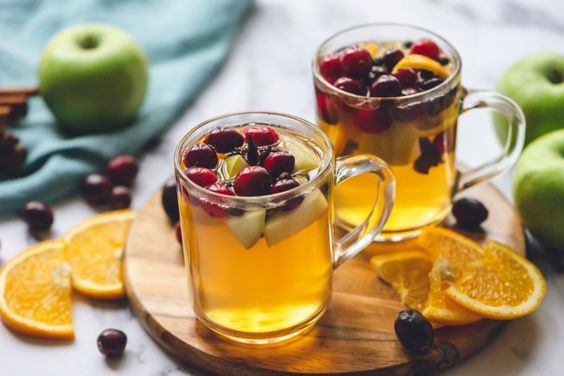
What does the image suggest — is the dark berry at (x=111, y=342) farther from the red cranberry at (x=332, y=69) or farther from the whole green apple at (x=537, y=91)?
the whole green apple at (x=537, y=91)

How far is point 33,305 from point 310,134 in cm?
73

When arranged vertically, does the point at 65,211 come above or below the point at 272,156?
below

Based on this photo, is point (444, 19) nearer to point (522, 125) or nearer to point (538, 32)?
point (538, 32)

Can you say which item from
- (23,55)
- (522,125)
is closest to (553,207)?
(522,125)

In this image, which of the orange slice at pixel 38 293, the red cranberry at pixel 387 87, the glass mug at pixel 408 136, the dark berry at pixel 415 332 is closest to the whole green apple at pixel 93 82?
the orange slice at pixel 38 293

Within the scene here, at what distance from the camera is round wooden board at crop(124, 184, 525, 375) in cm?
157

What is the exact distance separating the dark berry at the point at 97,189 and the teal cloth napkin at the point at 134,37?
0.06 m

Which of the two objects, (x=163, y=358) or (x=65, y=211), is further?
(x=65, y=211)

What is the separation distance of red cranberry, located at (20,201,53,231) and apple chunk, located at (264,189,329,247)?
0.83 m

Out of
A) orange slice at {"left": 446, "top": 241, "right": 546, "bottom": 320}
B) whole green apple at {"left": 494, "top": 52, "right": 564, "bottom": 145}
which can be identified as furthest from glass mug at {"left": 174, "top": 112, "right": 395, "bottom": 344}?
whole green apple at {"left": 494, "top": 52, "right": 564, "bottom": 145}

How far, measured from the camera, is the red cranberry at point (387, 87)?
167 centimetres

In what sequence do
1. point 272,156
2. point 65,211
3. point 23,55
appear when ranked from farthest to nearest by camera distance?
point 23,55, point 65,211, point 272,156

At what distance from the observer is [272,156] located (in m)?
1.48

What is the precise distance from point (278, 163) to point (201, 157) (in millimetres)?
151
